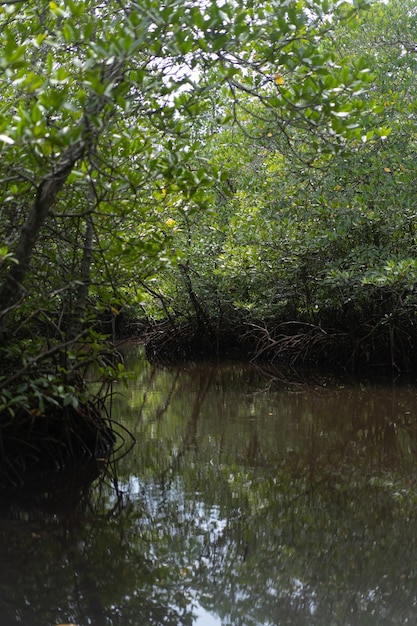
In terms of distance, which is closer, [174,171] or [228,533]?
[228,533]

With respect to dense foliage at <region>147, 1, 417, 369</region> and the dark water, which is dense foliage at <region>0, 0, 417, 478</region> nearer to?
dense foliage at <region>147, 1, 417, 369</region>

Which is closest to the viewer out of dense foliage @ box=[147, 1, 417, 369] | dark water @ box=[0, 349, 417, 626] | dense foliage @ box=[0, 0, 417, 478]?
dark water @ box=[0, 349, 417, 626]

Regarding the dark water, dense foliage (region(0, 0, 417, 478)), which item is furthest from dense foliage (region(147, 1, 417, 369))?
the dark water

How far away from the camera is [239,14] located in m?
3.03

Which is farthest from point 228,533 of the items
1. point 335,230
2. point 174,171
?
point 335,230

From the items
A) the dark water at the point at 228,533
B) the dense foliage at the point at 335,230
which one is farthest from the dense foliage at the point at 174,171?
the dark water at the point at 228,533

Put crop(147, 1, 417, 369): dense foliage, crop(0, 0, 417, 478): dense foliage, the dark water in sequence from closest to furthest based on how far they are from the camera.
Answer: the dark water → crop(0, 0, 417, 478): dense foliage → crop(147, 1, 417, 369): dense foliage

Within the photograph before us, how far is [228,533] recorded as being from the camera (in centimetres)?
308

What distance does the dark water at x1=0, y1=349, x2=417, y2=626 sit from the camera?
2.39 m

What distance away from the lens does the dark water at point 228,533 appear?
2.39 metres

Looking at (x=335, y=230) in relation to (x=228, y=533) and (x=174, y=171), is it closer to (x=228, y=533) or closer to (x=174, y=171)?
(x=174, y=171)

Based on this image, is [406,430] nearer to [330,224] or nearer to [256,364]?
[330,224]

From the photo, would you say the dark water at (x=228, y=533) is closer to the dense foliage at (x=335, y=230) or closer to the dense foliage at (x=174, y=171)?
the dense foliage at (x=174, y=171)

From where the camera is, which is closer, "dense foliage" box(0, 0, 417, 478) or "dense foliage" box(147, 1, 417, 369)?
"dense foliage" box(0, 0, 417, 478)
